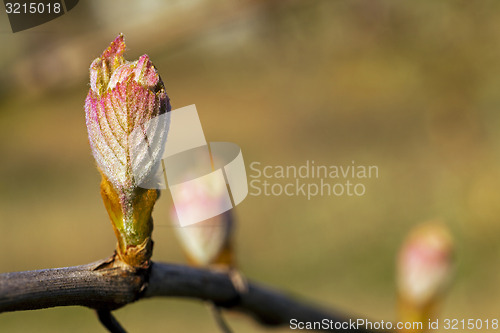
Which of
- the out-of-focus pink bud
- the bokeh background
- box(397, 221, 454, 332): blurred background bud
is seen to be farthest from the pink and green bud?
the bokeh background

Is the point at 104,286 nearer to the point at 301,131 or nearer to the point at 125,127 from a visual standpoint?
the point at 125,127

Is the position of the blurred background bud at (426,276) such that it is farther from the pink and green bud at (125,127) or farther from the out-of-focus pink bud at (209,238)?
the pink and green bud at (125,127)

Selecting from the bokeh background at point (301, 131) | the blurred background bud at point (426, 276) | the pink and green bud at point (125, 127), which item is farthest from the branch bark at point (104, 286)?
the bokeh background at point (301, 131)

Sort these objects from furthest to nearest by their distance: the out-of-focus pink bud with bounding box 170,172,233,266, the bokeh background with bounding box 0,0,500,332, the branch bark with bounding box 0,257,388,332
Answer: the bokeh background with bounding box 0,0,500,332 → the out-of-focus pink bud with bounding box 170,172,233,266 → the branch bark with bounding box 0,257,388,332

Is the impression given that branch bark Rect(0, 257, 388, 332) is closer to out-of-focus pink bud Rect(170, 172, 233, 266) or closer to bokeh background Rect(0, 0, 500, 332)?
out-of-focus pink bud Rect(170, 172, 233, 266)

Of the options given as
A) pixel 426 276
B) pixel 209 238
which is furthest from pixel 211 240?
pixel 426 276
